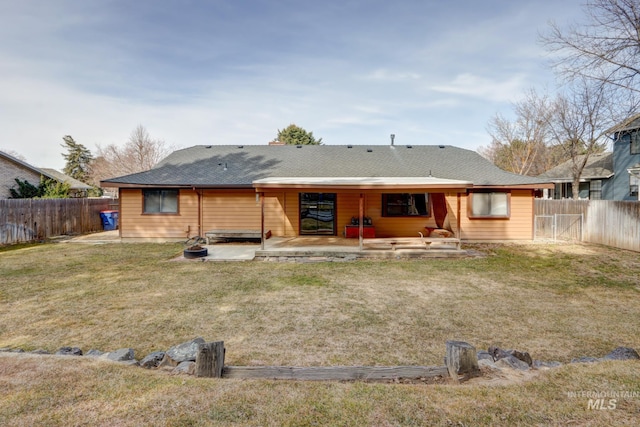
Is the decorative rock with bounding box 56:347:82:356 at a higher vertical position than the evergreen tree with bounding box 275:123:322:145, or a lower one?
lower

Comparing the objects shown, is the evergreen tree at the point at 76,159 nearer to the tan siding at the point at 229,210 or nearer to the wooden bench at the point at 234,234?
the tan siding at the point at 229,210

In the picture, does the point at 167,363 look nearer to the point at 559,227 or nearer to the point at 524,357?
the point at 524,357

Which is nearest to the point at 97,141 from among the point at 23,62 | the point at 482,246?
the point at 23,62

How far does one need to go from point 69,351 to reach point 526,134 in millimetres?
33322

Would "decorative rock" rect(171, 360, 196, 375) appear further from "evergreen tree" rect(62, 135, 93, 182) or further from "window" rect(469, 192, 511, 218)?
"evergreen tree" rect(62, 135, 93, 182)

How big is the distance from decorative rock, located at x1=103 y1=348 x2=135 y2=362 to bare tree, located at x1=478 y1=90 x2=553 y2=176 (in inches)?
1181

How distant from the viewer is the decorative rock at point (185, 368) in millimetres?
3068

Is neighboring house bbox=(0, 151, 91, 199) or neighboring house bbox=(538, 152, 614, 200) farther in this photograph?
neighboring house bbox=(538, 152, 614, 200)

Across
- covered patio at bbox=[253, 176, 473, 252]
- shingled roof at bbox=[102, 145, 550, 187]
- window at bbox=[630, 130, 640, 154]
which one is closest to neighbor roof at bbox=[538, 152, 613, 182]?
window at bbox=[630, 130, 640, 154]

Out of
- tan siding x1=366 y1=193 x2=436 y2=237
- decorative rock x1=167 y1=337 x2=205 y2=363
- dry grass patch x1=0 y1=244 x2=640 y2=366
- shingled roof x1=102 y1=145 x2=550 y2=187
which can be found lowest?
dry grass patch x1=0 y1=244 x2=640 y2=366

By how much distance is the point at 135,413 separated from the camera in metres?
2.36

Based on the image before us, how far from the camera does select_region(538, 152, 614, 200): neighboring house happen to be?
20078mm

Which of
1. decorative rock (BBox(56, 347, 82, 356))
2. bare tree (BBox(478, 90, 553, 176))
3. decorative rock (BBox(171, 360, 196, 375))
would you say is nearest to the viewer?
decorative rock (BBox(171, 360, 196, 375))

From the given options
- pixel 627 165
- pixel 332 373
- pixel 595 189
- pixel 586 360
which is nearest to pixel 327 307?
pixel 332 373
